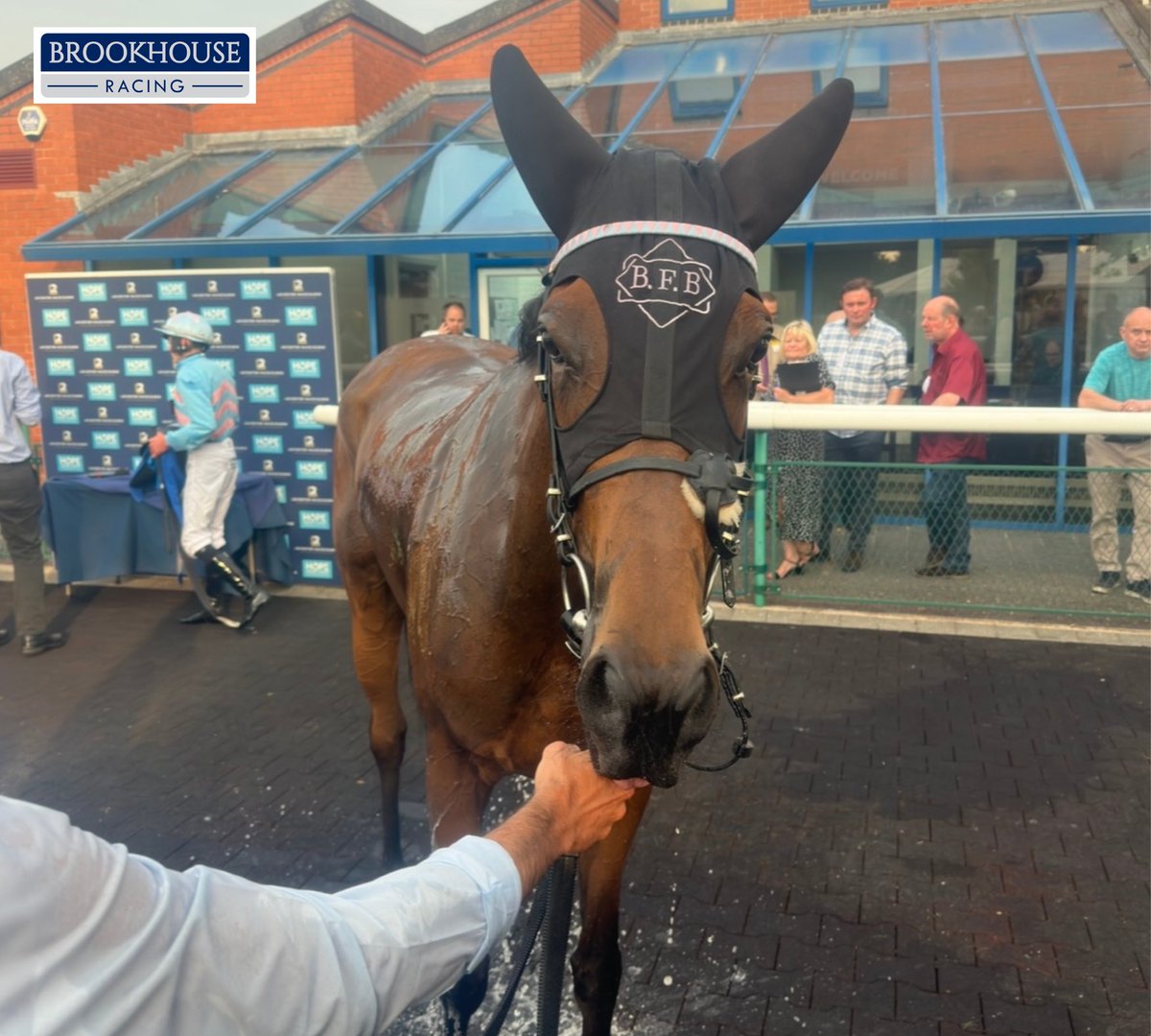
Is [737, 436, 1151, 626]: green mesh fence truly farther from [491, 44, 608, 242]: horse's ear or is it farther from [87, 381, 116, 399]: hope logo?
[87, 381, 116, 399]: hope logo

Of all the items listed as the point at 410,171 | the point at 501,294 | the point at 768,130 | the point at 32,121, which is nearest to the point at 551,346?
the point at 501,294

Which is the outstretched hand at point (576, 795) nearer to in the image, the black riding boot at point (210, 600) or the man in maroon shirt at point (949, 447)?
the man in maroon shirt at point (949, 447)

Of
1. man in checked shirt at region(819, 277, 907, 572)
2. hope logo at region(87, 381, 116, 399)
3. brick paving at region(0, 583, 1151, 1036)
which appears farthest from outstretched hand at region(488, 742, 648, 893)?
hope logo at region(87, 381, 116, 399)

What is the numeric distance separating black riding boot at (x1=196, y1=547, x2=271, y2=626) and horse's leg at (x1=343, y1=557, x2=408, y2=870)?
10.6ft

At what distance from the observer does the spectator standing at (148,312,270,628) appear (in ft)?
22.5

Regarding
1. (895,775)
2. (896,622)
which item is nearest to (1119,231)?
(896,622)

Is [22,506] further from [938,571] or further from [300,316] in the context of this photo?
[938,571]

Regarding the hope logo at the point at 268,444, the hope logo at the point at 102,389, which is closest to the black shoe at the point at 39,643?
the hope logo at the point at 268,444

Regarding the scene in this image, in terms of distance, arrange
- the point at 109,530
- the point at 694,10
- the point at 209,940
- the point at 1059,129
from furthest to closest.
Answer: the point at 694,10
the point at 1059,129
the point at 109,530
the point at 209,940

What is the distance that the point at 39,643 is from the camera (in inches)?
255

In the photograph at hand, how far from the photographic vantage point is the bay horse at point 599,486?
1.55m

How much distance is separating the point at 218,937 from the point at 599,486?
924 millimetres

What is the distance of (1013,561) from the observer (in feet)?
23.9

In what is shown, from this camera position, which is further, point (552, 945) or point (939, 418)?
point (939, 418)
